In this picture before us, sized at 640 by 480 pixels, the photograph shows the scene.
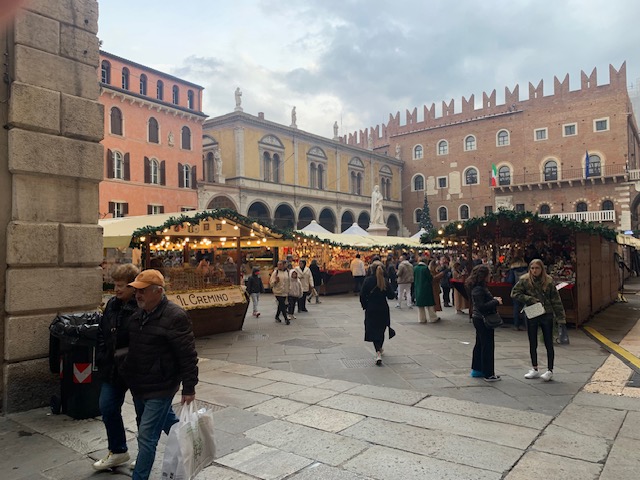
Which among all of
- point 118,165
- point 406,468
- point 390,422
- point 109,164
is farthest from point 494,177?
point 406,468

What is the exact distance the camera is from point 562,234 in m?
11.7

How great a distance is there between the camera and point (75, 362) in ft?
14.8

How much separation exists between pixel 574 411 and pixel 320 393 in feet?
8.34

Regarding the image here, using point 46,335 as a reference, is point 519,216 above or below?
above

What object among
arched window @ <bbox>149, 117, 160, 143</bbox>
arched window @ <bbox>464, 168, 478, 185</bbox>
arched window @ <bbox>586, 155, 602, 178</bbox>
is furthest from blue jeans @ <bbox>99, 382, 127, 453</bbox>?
arched window @ <bbox>464, 168, 478, 185</bbox>

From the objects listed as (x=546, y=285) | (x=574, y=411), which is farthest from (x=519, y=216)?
(x=574, y=411)

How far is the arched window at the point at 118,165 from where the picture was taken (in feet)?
85.9

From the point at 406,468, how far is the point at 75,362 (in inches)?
121

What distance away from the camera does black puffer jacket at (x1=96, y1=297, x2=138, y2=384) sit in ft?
11.2

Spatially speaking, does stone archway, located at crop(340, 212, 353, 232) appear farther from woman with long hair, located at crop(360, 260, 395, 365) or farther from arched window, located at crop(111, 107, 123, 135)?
woman with long hair, located at crop(360, 260, 395, 365)

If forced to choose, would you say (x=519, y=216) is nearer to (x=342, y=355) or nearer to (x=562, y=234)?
(x=562, y=234)

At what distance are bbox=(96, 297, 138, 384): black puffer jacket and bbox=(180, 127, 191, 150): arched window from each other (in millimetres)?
27987

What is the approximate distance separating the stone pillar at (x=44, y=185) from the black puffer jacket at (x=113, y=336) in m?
1.84

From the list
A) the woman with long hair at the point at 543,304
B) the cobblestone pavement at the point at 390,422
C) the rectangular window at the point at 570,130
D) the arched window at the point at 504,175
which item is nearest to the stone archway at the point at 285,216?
the arched window at the point at 504,175
